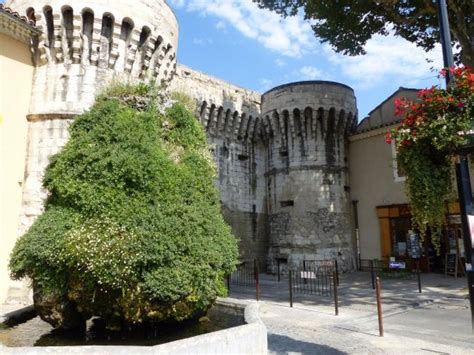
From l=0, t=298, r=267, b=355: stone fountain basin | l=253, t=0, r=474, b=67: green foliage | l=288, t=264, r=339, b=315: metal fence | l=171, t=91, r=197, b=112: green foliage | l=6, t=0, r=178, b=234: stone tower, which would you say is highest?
l=253, t=0, r=474, b=67: green foliage

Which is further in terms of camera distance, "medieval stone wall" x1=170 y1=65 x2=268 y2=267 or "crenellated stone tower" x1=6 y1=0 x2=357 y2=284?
"crenellated stone tower" x1=6 y1=0 x2=357 y2=284

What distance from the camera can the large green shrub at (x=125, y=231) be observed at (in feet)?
15.5

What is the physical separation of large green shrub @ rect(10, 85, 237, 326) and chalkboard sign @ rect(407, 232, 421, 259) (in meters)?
12.3

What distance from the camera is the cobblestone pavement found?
227 inches

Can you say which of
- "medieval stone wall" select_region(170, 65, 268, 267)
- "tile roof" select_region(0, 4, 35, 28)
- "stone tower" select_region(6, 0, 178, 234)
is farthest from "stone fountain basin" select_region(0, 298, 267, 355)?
"medieval stone wall" select_region(170, 65, 268, 267)

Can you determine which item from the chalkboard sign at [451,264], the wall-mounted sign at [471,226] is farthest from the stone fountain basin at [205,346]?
the chalkboard sign at [451,264]

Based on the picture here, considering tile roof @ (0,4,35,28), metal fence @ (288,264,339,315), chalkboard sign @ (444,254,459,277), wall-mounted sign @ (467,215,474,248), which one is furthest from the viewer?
chalkboard sign @ (444,254,459,277)

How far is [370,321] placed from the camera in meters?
7.63

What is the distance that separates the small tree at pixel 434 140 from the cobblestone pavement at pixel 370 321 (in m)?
2.19

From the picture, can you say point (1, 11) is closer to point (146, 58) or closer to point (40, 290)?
point (146, 58)

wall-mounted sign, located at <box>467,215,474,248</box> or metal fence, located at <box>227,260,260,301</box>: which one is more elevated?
wall-mounted sign, located at <box>467,215,474,248</box>

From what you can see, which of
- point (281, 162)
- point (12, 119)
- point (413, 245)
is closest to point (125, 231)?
point (12, 119)

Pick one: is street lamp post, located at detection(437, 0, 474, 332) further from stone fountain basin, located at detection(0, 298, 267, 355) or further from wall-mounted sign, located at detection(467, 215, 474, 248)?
stone fountain basin, located at detection(0, 298, 267, 355)

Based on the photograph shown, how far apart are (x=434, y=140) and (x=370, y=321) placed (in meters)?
4.77
